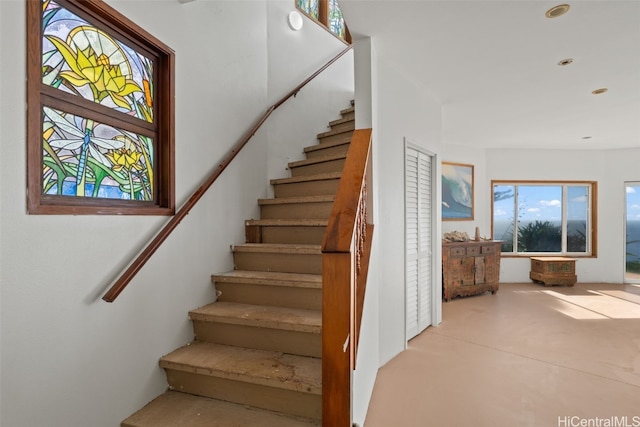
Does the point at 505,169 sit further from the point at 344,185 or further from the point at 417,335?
the point at 344,185

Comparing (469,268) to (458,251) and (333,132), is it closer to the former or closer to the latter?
(458,251)

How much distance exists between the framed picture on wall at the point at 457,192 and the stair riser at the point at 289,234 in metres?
3.96

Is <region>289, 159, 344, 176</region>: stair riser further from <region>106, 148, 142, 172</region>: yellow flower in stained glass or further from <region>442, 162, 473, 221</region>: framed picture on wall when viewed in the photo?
<region>442, 162, 473, 221</region>: framed picture on wall

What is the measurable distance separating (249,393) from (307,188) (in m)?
1.72

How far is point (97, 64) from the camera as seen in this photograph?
5.35ft

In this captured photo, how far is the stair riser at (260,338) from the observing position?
1.86m

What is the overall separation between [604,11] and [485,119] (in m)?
2.46

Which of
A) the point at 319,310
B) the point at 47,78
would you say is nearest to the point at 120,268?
the point at 47,78

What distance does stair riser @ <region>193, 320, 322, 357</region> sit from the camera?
186cm

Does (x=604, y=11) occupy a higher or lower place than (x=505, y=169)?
higher

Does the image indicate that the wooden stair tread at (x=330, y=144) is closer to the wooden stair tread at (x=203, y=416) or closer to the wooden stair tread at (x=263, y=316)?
the wooden stair tread at (x=263, y=316)

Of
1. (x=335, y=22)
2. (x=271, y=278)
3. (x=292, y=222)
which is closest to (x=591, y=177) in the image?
(x=335, y=22)

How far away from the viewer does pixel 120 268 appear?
1692 mm

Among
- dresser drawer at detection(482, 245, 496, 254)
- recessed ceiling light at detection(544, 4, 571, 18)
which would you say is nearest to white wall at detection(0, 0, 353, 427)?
recessed ceiling light at detection(544, 4, 571, 18)
